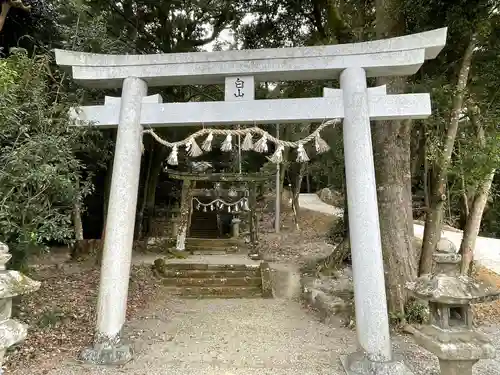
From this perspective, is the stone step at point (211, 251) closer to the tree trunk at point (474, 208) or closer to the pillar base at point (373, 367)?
the tree trunk at point (474, 208)

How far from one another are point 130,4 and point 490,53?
920cm

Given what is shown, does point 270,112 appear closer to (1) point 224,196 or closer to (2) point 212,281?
(2) point 212,281

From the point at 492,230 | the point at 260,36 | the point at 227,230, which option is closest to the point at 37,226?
the point at 260,36

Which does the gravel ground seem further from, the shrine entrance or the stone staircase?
the shrine entrance

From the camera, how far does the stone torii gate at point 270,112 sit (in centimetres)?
410

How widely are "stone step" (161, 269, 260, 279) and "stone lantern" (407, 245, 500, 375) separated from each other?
248 inches

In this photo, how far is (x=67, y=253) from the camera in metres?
11.1

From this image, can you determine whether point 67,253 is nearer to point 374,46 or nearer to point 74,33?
point 74,33

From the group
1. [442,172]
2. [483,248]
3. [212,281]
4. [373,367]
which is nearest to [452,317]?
[373,367]

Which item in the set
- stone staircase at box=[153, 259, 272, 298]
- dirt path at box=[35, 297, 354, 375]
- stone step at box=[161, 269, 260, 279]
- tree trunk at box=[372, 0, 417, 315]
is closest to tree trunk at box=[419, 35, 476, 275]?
tree trunk at box=[372, 0, 417, 315]

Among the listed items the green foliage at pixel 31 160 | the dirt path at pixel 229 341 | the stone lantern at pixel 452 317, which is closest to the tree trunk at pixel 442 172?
the dirt path at pixel 229 341

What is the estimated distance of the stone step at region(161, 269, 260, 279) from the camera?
928 cm

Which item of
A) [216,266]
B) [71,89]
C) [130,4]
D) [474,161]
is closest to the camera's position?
[71,89]

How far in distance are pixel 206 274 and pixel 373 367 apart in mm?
6051
